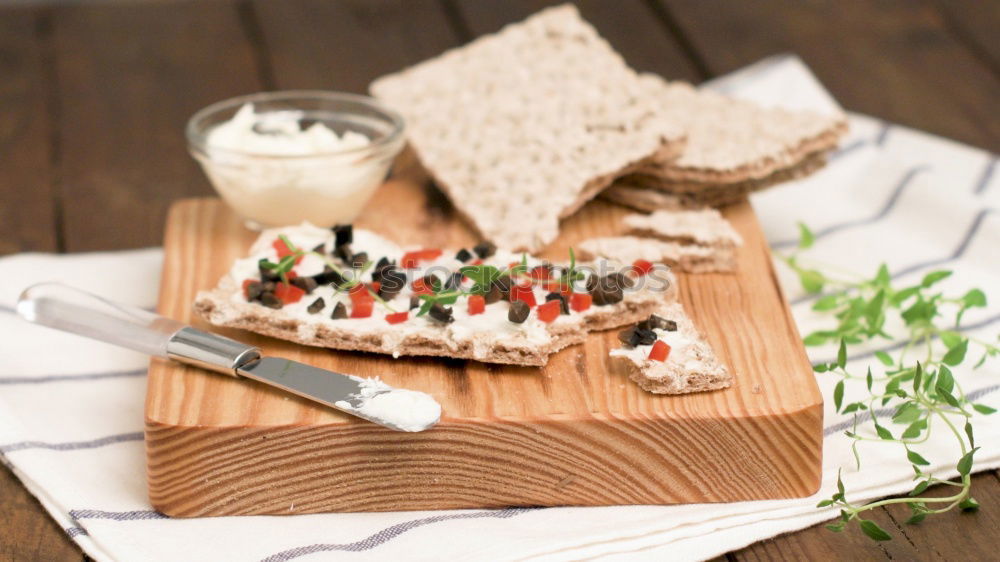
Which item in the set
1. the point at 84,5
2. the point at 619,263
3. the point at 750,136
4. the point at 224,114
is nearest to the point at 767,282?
the point at 619,263

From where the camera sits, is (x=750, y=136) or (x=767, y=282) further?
(x=750, y=136)

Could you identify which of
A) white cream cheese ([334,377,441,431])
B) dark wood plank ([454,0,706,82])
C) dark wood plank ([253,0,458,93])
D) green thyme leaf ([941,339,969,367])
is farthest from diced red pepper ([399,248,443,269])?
dark wood plank ([454,0,706,82])

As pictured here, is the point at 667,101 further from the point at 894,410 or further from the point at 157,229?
the point at 157,229

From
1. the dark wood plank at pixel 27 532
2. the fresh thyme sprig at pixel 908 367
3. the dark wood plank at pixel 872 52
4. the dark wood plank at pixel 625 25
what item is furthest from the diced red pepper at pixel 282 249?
the dark wood plank at pixel 872 52

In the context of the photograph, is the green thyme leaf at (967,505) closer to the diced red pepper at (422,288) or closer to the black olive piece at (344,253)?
the diced red pepper at (422,288)

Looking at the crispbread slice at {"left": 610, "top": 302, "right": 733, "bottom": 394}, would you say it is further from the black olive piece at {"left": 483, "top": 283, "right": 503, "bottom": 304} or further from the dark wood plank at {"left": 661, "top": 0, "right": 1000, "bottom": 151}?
the dark wood plank at {"left": 661, "top": 0, "right": 1000, "bottom": 151}

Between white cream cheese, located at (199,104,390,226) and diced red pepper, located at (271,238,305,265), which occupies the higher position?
white cream cheese, located at (199,104,390,226)

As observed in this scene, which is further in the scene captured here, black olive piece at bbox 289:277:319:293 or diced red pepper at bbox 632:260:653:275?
diced red pepper at bbox 632:260:653:275
